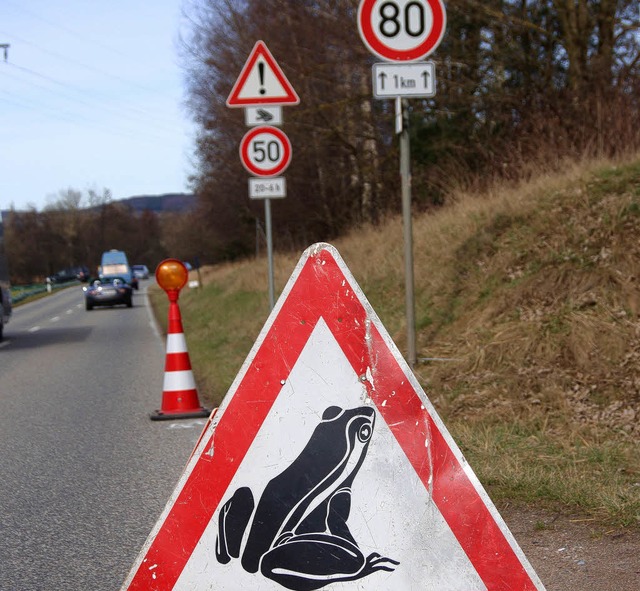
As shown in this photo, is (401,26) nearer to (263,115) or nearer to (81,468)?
(263,115)

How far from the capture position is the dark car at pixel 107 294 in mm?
36500

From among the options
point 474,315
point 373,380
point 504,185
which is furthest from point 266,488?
point 504,185

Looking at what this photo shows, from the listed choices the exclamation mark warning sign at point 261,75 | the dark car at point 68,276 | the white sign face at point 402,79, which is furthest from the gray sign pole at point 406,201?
the dark car at point 68,276

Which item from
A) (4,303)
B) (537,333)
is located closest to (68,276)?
(4,303)

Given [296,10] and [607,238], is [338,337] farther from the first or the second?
[296,10]

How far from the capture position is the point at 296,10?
2169cm

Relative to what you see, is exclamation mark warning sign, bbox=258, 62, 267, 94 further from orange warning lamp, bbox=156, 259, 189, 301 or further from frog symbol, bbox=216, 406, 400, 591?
frog symbol, bbox=216, 406, 400, 591

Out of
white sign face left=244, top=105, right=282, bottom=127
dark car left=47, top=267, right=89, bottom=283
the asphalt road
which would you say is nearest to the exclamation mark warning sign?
white sign face left=244, top=105, right=282, bottom=127

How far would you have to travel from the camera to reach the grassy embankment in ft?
17.3

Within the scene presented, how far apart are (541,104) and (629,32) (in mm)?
1914

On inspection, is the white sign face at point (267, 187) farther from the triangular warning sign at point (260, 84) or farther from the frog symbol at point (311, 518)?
the frog symbol at point (311, 518)

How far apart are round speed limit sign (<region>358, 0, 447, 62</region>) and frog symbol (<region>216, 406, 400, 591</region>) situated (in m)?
4.86

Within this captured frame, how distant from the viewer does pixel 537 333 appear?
7555 mm

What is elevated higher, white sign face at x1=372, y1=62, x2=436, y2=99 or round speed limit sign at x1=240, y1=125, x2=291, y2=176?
white sign face at x1=372, y1=62, x2=436, y2=99
